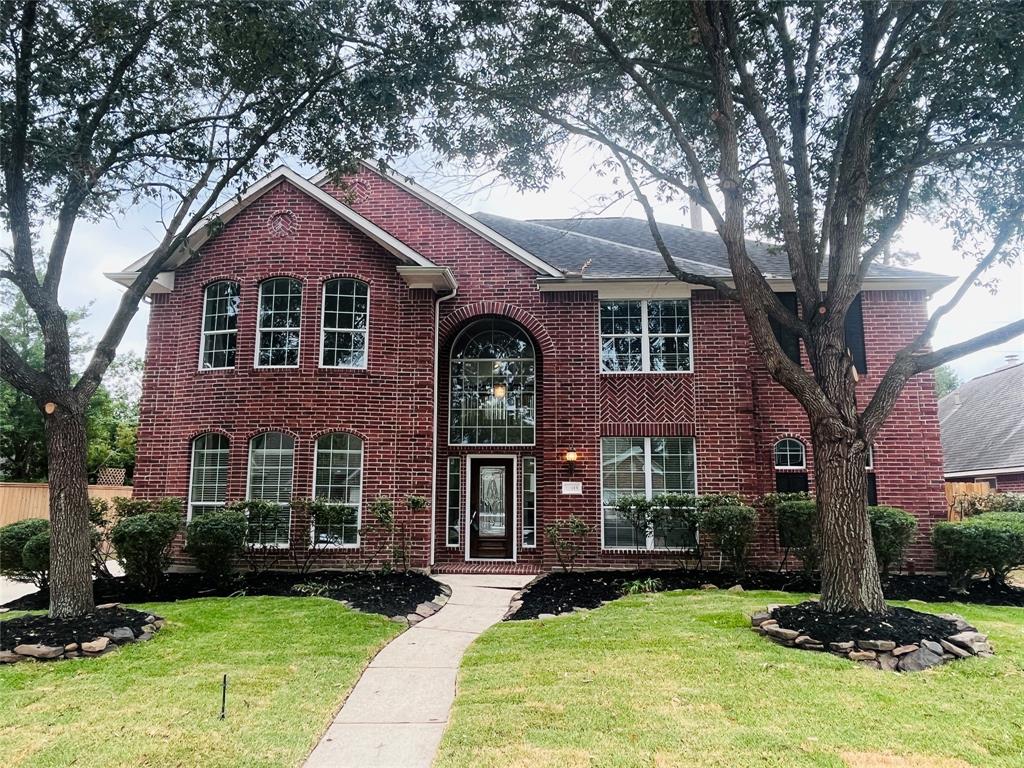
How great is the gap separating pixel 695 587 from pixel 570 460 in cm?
335

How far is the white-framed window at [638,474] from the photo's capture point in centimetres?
1202

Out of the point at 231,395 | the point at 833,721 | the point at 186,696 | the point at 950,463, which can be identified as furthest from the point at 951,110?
the point at 950,463

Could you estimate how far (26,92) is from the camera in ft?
23.7

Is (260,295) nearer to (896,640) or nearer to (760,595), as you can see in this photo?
(760,595)

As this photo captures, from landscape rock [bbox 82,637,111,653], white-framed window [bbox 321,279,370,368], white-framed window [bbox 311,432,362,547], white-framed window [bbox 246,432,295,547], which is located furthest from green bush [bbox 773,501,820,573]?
landscape rock [bbox 82,637,111,653]

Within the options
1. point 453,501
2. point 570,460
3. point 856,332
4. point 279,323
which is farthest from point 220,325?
point 856,332

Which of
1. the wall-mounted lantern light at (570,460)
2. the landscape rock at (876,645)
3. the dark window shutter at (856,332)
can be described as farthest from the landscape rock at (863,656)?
the dark window shutter at (856,332)

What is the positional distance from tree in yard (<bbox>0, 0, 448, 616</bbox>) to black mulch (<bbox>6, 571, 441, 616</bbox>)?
271cm

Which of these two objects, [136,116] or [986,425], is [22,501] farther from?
[986,425]

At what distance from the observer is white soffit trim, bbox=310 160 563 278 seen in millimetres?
12742

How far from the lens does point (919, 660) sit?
19.1 feet

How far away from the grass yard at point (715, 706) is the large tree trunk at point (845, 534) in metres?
1.02

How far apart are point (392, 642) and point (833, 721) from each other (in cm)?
467

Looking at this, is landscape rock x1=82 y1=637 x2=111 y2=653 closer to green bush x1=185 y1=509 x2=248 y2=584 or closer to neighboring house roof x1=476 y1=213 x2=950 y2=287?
green bush x1=185 y1=509 x2=248 y2=584
